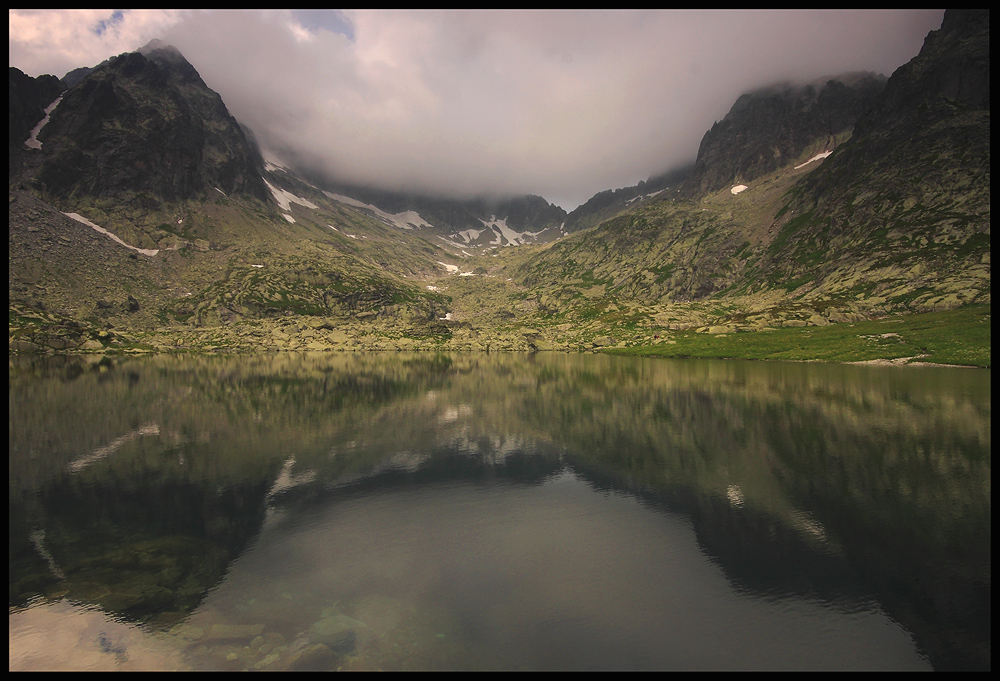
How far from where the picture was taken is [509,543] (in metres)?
21.6

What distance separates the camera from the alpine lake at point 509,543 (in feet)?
46.5

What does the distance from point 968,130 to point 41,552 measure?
995 ft

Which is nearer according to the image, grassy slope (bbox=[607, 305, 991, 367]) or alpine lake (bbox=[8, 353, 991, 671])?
alpine lake (bbox=[8, 353, 991, 671])

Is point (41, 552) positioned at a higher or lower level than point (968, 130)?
lower

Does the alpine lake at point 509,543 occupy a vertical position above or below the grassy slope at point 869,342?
below

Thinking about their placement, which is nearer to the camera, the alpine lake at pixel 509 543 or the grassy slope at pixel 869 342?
the alpine lake at pixel 509 543

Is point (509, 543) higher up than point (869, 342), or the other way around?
point (869, 342)

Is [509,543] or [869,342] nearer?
[509,543]

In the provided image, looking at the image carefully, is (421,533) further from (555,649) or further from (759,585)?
(759,585)

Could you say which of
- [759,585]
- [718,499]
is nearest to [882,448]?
[718,499]

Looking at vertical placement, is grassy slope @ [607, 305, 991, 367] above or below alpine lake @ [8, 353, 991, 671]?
above

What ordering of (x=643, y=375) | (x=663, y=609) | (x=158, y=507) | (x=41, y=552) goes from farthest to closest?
(x=643, y=375)
(x=158, y=507)
(x=41, y=552)
(x=663, y=609)

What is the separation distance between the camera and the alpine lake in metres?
14.2

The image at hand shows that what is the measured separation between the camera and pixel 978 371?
7225cm
